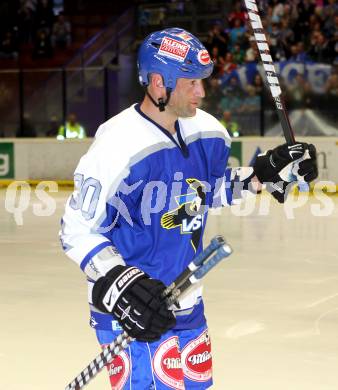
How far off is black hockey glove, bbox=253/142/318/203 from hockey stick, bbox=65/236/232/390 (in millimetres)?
679

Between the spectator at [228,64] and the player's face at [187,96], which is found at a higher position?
the player's face at [187,96]

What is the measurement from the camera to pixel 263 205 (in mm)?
11742

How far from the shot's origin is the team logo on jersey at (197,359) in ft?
10.5

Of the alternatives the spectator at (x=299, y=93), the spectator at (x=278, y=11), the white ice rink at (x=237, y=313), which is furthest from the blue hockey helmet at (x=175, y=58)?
the spectator at (x=278, y=11)

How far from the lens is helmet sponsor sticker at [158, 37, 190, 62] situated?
2.98 meters

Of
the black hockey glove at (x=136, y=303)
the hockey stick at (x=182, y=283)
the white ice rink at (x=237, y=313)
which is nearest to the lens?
the hockey stick at (x=182, y=283)

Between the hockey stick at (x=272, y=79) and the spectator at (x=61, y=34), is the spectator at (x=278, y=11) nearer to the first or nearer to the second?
the spectator at (x=61, y=34)

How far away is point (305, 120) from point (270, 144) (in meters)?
0.62

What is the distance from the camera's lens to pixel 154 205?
3012 mm

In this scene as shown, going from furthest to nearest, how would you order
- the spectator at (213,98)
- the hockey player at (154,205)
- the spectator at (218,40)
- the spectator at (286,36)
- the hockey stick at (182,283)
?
the spectator at (218,40)
the spectator at (286,36)
the spectator at (213,98)
the hockey player at (154,205)
the hockey stick at (182,283)

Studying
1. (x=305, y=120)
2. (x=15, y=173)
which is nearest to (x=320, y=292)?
(x=305, y=120)

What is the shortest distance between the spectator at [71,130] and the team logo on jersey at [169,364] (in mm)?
12570

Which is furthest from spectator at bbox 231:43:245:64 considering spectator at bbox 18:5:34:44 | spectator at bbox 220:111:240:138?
spectator at bbox 18:5:34:44

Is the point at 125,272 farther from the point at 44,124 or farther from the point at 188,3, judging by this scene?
the point at 188,3
